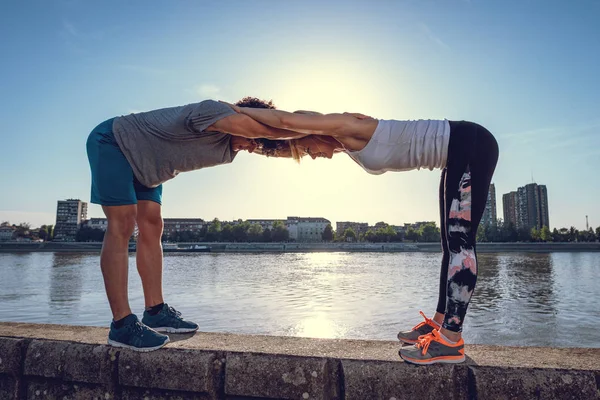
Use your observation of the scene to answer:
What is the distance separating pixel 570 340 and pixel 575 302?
656 cm

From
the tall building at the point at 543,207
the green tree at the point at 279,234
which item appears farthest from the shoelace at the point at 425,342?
the tall building at the point at 543,207

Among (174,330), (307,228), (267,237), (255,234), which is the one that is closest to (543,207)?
(307,228)

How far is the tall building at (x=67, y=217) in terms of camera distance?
161m

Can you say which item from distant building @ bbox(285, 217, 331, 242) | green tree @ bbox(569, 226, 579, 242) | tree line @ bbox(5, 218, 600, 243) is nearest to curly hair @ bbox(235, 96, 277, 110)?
tree line @ bbox(5, 218, 600, 243)

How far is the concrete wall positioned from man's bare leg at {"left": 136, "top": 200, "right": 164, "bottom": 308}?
0.63 meters

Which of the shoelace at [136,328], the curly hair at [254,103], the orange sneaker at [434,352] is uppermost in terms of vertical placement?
the curly hair at [254,103]

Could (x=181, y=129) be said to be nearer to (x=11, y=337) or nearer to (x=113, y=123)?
(x=113, y=123)

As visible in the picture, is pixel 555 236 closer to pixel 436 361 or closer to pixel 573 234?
pixel 573 234

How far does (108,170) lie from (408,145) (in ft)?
6.64

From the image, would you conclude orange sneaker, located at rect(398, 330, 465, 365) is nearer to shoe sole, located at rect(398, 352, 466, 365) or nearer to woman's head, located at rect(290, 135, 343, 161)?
shoe sole, located at rect(398, 352, 466, 365)

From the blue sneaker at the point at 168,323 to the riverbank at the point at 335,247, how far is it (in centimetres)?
8196

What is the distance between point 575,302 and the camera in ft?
44.5

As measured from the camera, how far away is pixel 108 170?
287 cm

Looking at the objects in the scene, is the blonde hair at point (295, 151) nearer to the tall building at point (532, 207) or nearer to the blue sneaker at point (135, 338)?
the blue sneaker at point (135, 338)
